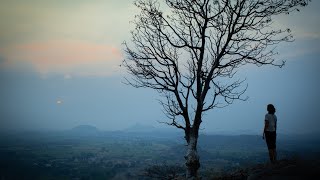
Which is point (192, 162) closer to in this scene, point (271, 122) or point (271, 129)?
point (271, 129)

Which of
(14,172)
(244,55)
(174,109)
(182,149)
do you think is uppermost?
(244,55)

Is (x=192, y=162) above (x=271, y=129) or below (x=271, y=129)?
below

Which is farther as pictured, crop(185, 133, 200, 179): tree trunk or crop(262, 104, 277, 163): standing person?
crop(262, 104, 277, 163): standing person

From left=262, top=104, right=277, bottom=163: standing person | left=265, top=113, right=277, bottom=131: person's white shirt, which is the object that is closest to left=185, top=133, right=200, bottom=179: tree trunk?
left=262, top=104, right=277, bottom=163: standing person

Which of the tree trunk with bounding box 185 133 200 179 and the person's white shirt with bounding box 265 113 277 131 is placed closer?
the tree trunk with bounding box 185 133 200 179

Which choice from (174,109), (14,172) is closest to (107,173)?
(14,172)

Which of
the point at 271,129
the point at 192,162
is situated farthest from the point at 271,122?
the point at 192,162

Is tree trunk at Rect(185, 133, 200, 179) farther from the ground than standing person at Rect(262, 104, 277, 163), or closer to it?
closer to it

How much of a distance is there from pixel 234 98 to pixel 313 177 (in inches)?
229

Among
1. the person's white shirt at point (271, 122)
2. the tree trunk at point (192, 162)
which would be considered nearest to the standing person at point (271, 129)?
the person's white shirt at point (271, 122)

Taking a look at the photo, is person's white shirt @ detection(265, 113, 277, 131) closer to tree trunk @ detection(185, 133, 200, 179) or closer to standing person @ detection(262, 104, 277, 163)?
standing person @ detection(262, 104, 277, 163)

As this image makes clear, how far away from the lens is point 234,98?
1377 centimetres

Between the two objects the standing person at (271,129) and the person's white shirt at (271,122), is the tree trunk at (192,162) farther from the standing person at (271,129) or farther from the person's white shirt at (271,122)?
the person's white shirt at (271,122)

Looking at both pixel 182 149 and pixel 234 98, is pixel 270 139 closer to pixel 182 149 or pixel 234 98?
pixel 234 98
